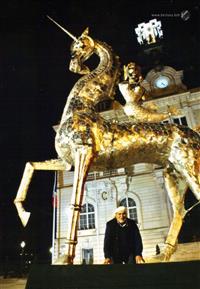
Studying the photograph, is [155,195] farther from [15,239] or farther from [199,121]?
[15,239]

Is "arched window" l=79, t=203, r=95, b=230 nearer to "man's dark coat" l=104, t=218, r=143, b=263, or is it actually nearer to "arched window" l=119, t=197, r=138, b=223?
"arched window" l=119, t=197, r=138, b=223

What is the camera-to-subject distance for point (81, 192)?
3.60m

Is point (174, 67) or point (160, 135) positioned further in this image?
point (174, 67)

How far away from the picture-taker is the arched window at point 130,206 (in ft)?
68.4

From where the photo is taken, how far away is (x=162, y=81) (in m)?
23.9

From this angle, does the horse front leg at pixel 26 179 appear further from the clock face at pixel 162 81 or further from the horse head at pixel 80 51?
the clock face at pixel 162 81

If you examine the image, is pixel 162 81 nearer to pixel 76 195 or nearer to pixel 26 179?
pixel 26 179

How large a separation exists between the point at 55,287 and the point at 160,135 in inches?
102

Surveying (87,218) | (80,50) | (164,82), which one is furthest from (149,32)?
(80,50)

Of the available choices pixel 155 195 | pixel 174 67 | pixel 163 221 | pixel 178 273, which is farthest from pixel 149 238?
pixel 178 273

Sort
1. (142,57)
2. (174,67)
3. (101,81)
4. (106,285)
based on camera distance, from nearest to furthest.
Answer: (106,285) → (101,81) → (174,67) → (142,57)

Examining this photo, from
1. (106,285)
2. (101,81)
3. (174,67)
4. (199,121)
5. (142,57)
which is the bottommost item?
(106,285)

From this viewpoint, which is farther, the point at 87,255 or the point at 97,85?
the point at 87,255

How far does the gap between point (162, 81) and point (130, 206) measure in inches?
453
